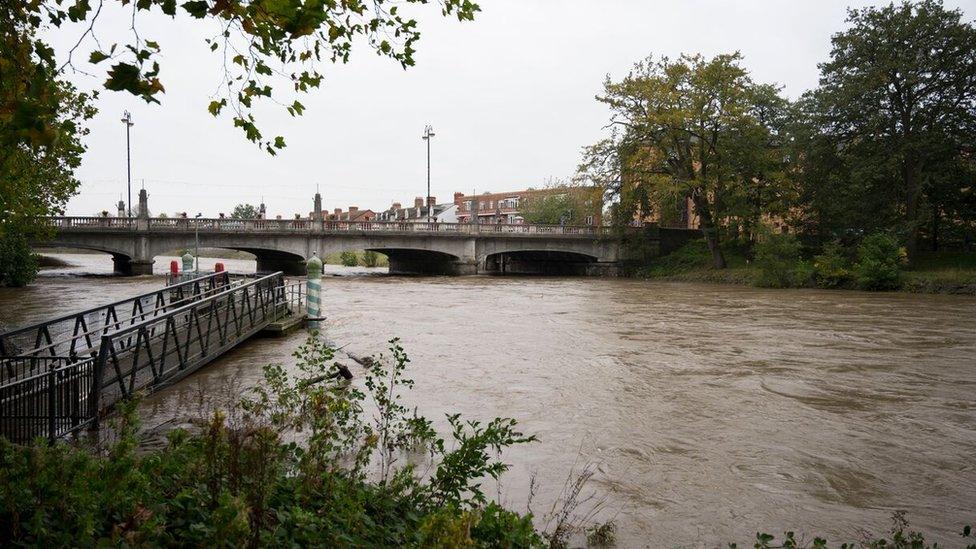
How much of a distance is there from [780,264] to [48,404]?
120ft

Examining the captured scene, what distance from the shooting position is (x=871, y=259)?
108ft

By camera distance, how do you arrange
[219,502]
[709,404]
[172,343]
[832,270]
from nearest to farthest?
[219,502] < [709,404] < [172,343] < [832,270]

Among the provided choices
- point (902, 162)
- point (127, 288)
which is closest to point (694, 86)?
point (902, 162)

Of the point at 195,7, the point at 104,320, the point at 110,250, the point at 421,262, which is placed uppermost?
the point at 195,7

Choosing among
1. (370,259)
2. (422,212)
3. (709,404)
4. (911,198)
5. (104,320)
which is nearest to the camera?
(709,404)

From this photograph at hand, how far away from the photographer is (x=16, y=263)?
3177 centimetres

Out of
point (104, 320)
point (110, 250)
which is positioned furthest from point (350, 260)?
point (104, 320)

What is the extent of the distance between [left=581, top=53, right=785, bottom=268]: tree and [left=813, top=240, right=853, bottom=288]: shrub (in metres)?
5.82

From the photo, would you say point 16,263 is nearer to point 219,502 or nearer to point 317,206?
point 317,206

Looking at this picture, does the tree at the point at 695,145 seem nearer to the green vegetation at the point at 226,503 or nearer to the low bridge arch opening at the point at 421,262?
the low bridge arch opening at the point at 421,262

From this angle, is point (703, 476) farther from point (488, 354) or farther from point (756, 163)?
point (756, 163)

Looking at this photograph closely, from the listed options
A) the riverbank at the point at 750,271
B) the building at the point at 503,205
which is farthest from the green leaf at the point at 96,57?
the building at the point at 503,205

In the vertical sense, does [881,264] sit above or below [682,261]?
above

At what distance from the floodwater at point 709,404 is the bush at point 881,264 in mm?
9615
